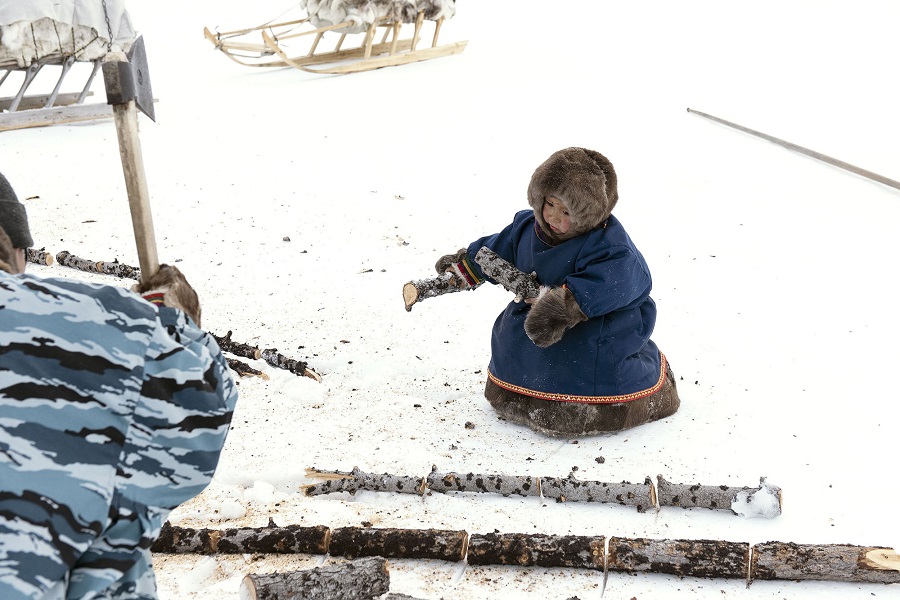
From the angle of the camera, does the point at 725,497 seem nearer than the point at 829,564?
No

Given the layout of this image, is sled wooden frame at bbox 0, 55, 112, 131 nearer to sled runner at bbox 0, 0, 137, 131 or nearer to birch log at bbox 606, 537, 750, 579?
sled runner at bbox 0, 0, 137, 131

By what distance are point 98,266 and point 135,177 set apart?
3.45 metres

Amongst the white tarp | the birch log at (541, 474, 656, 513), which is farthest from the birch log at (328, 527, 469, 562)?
the white tarp

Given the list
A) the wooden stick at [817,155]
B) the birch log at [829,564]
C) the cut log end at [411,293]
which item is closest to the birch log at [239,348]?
the cut log end at [411,293]

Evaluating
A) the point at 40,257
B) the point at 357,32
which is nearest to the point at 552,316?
the point at 40,257

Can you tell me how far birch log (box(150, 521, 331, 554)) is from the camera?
2.55 meters

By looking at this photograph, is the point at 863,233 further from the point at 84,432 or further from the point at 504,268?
the point at 84,432

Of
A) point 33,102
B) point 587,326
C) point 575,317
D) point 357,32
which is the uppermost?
point 575,317

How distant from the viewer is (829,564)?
2.48 metres

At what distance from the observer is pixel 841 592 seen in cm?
247

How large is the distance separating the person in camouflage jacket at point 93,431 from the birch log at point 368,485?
1.55 metres

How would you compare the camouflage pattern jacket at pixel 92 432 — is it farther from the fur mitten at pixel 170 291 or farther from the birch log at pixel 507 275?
the birch log at pixel 507 275

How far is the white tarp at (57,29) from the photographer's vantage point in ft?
23.0

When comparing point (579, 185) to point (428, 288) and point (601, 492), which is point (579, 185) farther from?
point (601, 492)
